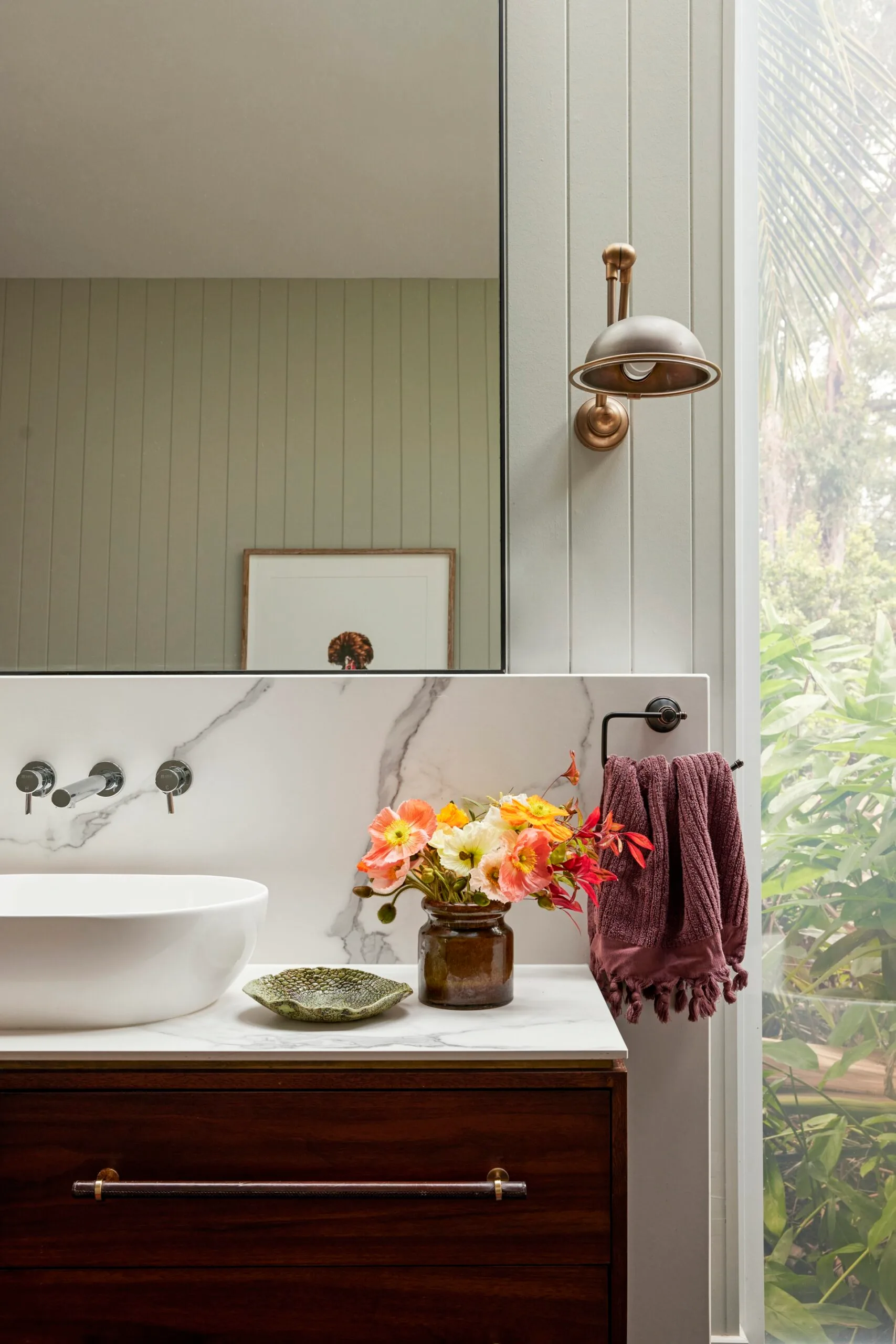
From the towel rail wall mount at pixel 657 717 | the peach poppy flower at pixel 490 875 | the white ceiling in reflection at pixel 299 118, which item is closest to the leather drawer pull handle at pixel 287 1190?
the peach poppy flower at pixel 490 875

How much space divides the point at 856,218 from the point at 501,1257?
1.66 m

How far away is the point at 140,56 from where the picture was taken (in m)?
1.55

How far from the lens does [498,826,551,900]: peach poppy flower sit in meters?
1.11

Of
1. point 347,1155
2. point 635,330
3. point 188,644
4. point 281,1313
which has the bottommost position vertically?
point 281,1313

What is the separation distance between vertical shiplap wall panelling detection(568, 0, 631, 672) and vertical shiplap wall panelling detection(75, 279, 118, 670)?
0.74 m

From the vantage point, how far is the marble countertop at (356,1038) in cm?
102

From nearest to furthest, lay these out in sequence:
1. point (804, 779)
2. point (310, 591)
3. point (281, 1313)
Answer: point (281, 1313) < point (310, 591) < point (804, 779)

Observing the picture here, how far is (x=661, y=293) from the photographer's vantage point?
5.15 ft

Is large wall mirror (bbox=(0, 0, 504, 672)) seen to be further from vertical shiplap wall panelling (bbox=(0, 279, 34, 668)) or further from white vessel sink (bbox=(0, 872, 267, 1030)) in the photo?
white vessel sink (bbox=(0, 872, 267, 1030))

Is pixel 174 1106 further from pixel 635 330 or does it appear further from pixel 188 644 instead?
pixel 635 330

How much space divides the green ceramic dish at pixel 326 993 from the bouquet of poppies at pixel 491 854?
10 cm

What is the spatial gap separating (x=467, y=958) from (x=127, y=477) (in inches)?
36.3

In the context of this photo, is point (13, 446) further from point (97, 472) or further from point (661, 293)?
point (661, 293)

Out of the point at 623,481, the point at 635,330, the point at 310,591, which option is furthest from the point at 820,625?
the point at 310,591
